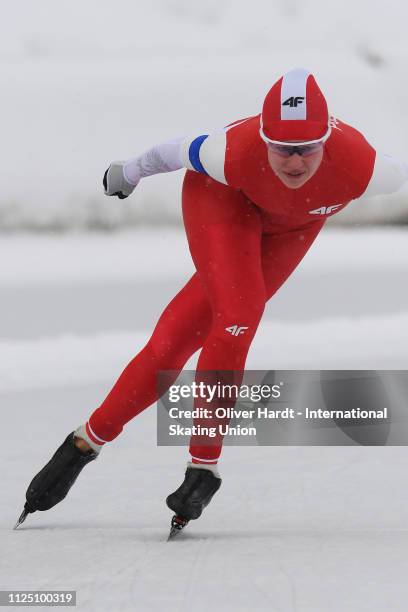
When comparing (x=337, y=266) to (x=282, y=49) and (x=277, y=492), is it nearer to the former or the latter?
(x=282, y=49)

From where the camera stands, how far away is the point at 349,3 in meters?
8.58

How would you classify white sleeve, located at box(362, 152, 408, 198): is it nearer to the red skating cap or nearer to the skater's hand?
the red skating cap

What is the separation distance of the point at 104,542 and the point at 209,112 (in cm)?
525

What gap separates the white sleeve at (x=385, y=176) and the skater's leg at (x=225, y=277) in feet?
0.91

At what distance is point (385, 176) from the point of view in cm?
249

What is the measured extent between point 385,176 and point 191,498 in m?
0.85

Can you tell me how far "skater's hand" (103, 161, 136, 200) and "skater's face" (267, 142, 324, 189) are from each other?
1.60 ft

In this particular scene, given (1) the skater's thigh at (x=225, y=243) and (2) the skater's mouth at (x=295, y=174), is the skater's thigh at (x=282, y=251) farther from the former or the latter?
(2) the skater's mouth at (x=295, y=174)

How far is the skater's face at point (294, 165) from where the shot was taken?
2307 mm

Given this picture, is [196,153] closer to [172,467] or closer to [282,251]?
[282,251]

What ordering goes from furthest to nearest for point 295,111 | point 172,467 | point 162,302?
point 162,302 < point 172,467 < point 295,111

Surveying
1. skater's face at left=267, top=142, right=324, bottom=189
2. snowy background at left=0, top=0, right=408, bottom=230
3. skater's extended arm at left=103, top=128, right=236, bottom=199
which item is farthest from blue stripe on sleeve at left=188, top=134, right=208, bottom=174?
snowy background at left=0, top=0, right=408, bottom=230

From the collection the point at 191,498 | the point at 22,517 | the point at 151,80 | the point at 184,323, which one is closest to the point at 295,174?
the point at 184,323

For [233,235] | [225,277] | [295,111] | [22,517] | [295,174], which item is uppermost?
[295,111]
